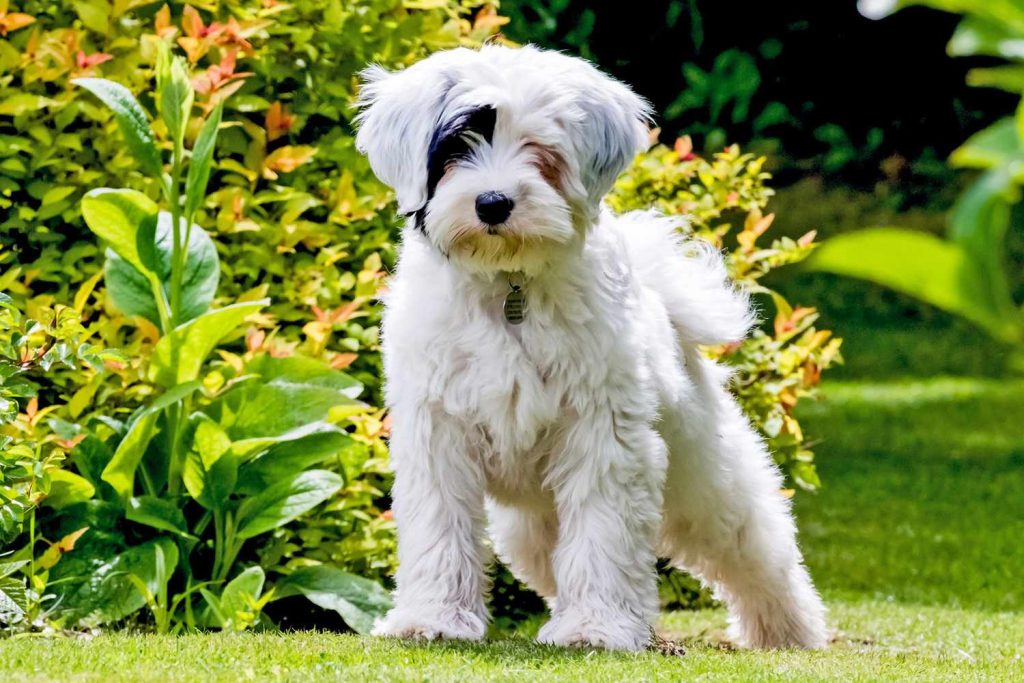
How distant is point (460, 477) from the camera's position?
386 centimetres

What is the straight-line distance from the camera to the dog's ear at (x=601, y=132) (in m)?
3.73

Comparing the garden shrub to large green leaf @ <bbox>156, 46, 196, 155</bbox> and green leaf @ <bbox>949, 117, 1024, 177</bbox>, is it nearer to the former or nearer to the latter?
large green leaf @ <bbox>156, 46, 196, 155</bbox>

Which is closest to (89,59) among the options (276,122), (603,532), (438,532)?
(276,122)

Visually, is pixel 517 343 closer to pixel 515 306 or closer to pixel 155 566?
pixel 515 306

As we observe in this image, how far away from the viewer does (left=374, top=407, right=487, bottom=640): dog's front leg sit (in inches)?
151

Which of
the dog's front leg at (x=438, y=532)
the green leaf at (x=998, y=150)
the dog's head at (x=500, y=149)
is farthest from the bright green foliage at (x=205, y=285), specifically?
the green leaf at (x=998, y=150)

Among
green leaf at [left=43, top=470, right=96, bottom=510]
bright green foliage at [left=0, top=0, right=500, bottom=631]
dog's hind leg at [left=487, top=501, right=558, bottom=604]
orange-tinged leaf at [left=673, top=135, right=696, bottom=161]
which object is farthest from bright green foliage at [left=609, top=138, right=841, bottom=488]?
green leaf at [left=43, top=470, right=96, bottom=510]

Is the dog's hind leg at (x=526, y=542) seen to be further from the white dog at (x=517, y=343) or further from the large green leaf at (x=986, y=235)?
the large green leaf at (x=986, y=235)

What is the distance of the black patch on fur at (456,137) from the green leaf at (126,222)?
103cm

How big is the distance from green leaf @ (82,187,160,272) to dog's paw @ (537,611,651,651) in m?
1.54

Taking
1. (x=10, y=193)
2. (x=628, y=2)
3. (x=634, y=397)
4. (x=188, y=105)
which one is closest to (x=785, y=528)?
(x=634, y=397)

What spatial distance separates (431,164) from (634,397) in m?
0.77

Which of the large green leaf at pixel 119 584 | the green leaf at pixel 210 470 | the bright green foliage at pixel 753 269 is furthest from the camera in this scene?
the bright green foliage at pixel 753 269

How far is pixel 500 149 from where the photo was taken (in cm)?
357
